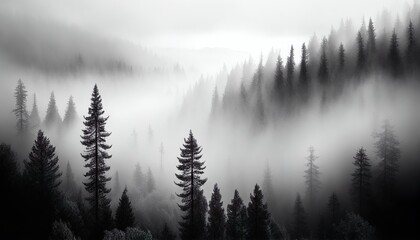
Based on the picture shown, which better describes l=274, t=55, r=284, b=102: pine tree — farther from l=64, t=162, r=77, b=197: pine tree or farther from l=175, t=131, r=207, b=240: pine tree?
l=175, t=131, r=207, b=240: pine tree

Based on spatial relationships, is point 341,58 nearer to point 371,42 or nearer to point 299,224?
point 371,42

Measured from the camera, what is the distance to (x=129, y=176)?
99875 millimetres

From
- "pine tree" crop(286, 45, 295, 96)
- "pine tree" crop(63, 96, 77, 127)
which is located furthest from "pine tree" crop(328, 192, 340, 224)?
"pine tree" crop(63, 96, 77, 127)

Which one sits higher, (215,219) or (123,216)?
(123,216)

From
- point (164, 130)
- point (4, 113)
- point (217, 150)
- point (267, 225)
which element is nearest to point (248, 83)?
point (217, 150)

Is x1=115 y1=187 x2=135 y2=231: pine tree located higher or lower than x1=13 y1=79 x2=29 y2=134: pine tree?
lower

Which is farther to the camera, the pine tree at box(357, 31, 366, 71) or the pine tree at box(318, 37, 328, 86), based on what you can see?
the pine tree at box(318, 37, 328, 86)

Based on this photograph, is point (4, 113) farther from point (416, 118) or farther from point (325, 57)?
point (416, 118)

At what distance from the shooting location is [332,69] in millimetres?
111562

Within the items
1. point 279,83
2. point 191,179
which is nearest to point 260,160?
point 279,83

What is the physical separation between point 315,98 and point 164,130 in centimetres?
7093

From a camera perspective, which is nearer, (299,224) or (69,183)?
(299,224)

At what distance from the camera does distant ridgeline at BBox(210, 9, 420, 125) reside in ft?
317

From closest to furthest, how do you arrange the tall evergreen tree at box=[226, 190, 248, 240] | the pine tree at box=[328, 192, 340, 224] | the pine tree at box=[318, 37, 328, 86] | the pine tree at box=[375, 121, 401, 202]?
the tall evergreen tree at box=[226, 190, 248, 240]
the pine tree at box=[328, 192, 340, 224]
the pine tree at box=[375, 121, 401, 202]
the pine tree at box=[318, 37, 328, 86]
